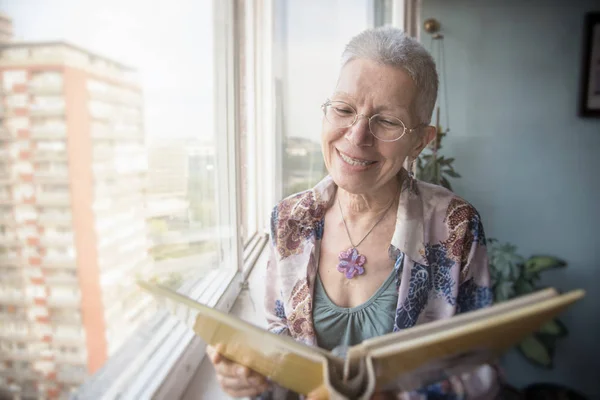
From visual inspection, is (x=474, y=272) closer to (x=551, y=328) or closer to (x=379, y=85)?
(x=551, y=328)

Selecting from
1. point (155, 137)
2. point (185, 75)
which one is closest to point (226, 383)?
point (155, 137)

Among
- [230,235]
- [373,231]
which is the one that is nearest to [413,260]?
[373,231]

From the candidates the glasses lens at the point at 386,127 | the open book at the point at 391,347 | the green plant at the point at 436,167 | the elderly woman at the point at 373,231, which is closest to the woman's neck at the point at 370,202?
the elderly woman at the point at 373,231

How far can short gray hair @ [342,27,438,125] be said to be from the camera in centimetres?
55

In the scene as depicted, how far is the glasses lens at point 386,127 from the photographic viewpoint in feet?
1.88

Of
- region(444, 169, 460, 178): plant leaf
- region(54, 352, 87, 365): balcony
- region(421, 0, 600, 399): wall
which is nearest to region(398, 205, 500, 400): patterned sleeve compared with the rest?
region(54, 352, 87, 365): balcony

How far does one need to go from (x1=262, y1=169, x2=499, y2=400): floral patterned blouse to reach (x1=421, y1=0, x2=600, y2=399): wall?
4.02 ft

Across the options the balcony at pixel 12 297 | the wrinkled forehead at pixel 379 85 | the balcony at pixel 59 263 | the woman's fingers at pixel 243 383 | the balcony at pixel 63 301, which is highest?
the wrinkled forehead at pixel 379 85

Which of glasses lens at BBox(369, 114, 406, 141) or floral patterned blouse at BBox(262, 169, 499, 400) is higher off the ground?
glasses lens at BBox(369, 114, 406, 141)

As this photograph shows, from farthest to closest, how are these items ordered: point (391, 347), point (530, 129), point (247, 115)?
point (530, 129) < point (247, 115) < point (391, 347)

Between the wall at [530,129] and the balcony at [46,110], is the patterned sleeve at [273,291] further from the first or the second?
the wall at [530,129]

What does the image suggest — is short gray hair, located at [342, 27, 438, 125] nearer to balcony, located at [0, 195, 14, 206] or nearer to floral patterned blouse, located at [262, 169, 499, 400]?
Answer: floral patterned blouse, located at [262, 169, 499, 400]

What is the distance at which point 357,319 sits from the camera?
25.2 inches

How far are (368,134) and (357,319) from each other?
327 mm
